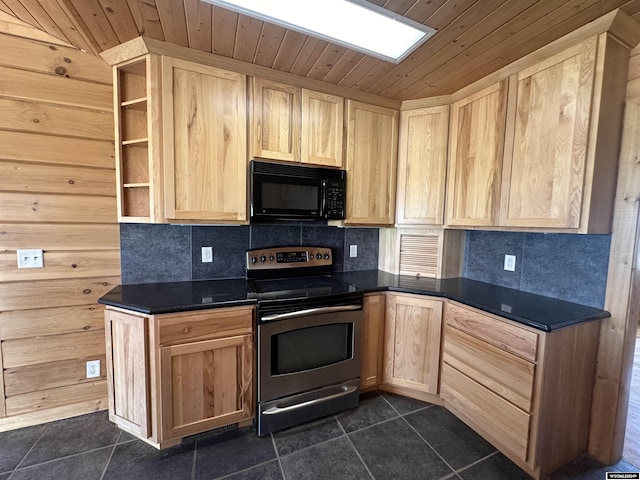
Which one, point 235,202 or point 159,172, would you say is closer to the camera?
point 159,172

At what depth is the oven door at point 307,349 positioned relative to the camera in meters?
1.78

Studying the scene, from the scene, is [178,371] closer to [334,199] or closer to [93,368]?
[93,368]

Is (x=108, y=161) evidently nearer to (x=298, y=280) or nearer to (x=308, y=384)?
(x=298, y=280)

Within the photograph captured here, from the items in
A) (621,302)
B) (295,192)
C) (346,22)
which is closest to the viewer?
(346,22)

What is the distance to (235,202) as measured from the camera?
6.32 ft

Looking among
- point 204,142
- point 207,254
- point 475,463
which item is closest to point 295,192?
point 204,142

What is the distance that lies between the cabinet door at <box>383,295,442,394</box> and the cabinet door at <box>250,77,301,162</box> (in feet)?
4.40

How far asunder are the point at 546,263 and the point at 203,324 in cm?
224

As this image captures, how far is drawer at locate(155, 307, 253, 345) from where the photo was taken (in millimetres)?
1581

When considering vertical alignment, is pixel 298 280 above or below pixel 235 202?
below

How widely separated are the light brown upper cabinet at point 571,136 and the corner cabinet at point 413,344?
33.2 inches

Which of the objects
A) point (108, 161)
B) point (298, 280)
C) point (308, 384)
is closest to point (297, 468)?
point (308, 384)

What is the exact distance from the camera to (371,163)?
7.64ft

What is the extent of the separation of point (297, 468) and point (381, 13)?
7.84 ft
